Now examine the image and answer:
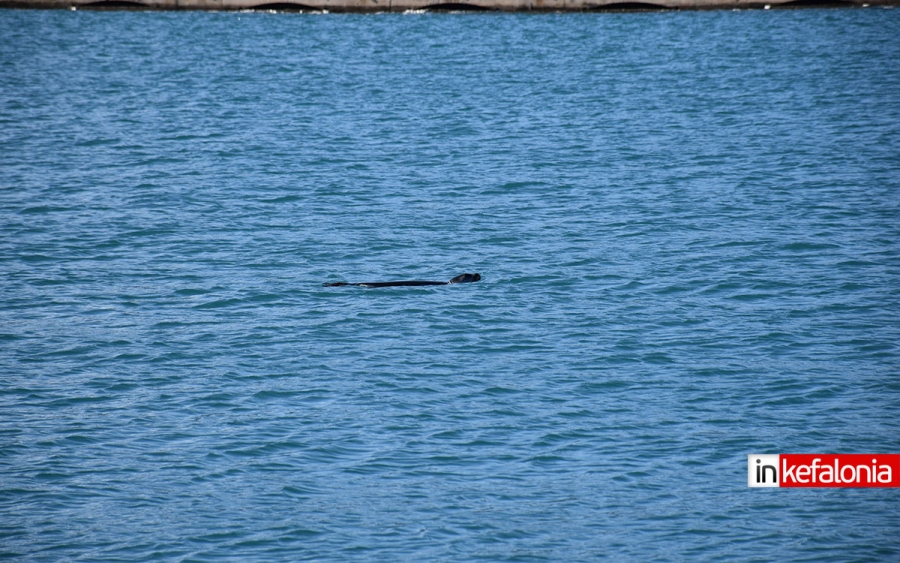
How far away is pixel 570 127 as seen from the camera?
1613 inches

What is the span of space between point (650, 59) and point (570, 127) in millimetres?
17566

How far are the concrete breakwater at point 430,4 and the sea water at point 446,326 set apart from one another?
27.2 metres

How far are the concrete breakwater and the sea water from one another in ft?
89.2

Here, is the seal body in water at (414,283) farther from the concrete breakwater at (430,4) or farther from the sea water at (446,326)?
the concrete breakwater at (430,4)

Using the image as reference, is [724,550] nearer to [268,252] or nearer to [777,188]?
[268,252]

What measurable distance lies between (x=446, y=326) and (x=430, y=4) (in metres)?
56.6

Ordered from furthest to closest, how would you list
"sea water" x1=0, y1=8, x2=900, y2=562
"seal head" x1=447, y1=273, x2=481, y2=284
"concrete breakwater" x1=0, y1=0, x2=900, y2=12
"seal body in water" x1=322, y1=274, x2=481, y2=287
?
"concrete breakwater" x1=0, y1=0, x2=900, y2=12
"seal head" x1=447, y1=273, x2=481, y2=284
"seal body in water" x1=322, y1=274, x2=481, y2=287
"sea water" x1=0, y1=8, x2=900, y2=562

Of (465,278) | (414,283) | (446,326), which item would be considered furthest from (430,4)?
(446,326)

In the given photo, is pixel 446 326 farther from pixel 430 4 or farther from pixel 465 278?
pixel 430 4

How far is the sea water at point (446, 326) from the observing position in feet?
43.5

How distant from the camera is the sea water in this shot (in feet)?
43.5

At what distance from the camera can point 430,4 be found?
7338 cm

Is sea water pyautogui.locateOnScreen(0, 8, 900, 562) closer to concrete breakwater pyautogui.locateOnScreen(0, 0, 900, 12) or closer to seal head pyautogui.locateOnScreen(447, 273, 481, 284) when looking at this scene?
seal head pyautogui.locateOnScreen(447, 273, 481, 284)

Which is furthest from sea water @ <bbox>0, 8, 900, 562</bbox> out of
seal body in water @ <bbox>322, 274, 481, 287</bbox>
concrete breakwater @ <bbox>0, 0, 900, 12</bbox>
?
concrete breakwater @ <bbox>0, 0, 900, 12</bbox>
